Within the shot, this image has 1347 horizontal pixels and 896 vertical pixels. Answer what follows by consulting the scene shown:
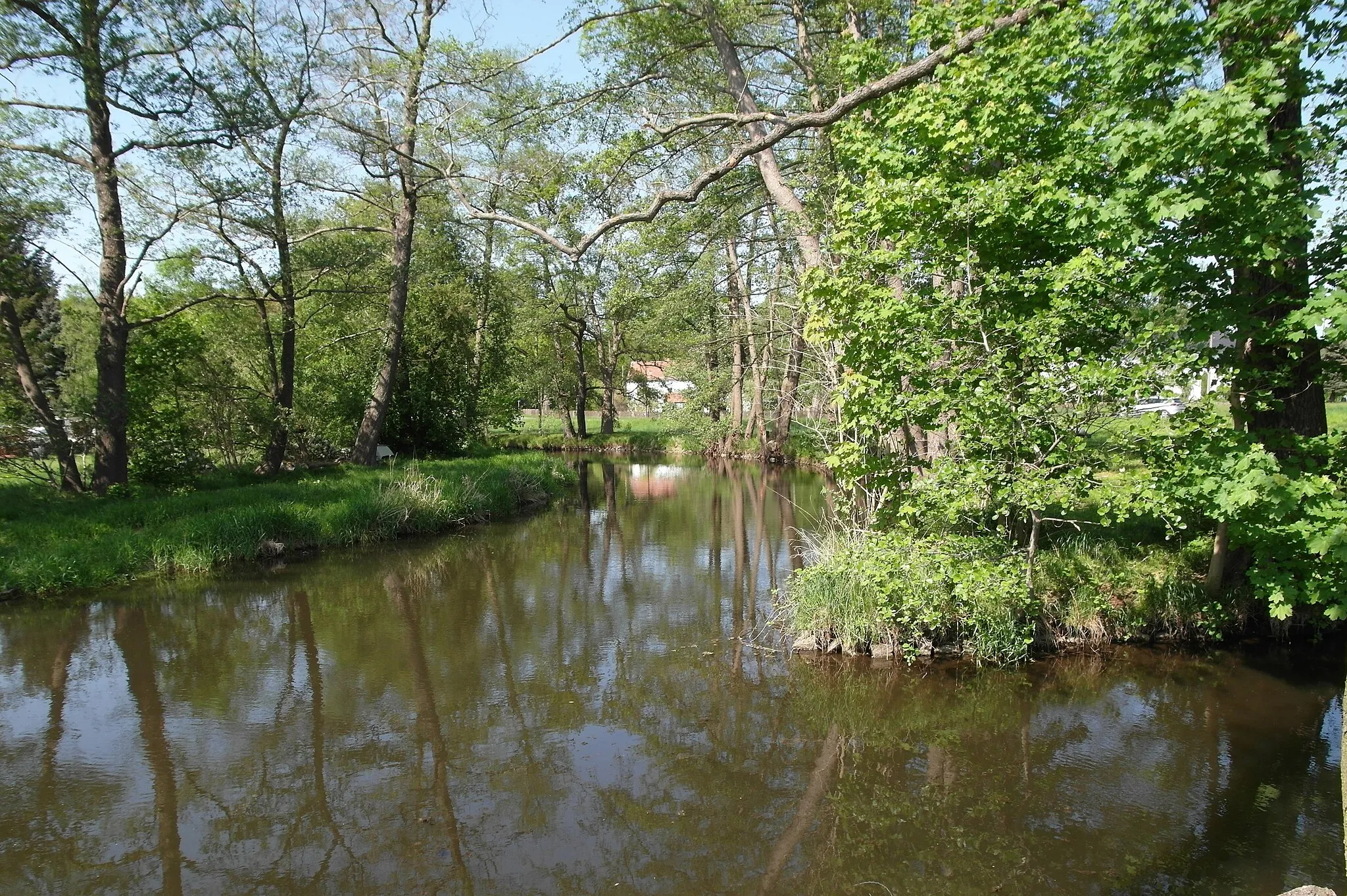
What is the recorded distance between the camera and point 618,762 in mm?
5645

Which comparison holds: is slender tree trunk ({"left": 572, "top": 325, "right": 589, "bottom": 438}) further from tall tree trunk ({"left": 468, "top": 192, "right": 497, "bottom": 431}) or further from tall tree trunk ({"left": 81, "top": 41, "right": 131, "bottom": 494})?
tall tree trunk ({"left": 81, "top": 41, "right": 131, "bottom": 494})

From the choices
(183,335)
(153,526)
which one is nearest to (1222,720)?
(153,526)

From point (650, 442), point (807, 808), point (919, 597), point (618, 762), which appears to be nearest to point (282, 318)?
point (618, 762)

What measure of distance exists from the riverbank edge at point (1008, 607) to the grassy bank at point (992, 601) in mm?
11

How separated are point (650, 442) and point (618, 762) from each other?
1104 inches

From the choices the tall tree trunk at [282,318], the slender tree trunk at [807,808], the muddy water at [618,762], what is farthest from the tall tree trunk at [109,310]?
the slender tree trunk at [807,808]

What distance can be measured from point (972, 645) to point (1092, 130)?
4457 millimetres

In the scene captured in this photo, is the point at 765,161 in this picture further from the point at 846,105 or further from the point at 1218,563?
the point at 1218,563

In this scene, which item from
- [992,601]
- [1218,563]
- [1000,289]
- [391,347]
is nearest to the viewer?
[1000,289]

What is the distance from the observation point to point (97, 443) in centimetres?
1239

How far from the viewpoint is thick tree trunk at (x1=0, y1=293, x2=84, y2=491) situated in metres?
11.5

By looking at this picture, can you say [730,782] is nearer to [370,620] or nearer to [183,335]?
[370,620]

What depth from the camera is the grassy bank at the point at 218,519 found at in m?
10.0

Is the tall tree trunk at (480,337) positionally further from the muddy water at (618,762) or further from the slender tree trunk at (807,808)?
the slender tree trunk at (807,808)
